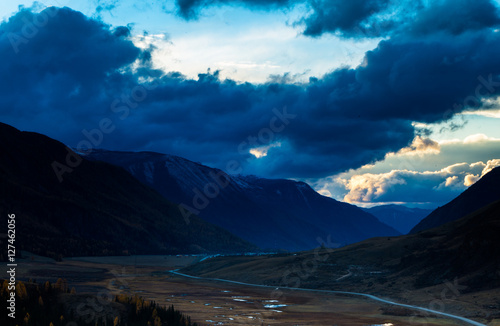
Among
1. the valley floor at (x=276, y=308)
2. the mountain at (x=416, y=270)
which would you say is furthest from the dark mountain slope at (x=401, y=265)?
the valley floor at (x=276, y=308)

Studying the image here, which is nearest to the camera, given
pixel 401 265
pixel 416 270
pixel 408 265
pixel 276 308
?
pixel 276 308

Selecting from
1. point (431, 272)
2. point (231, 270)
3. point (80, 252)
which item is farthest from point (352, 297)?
point (80, 252)

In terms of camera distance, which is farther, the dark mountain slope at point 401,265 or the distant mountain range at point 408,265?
the dark mountain slope at point 401,265

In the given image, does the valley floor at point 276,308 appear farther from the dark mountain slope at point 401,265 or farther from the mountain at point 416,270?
the dark mountain slope at point 401,265

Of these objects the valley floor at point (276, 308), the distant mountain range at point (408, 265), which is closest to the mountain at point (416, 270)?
the distant mountain range at point (408, 265)

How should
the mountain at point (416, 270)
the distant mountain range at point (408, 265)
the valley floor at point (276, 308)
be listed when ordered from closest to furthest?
the valley floor at point (276, 308) < the mountain at point (416, 270) < the distant mountain range at point (408, 265)

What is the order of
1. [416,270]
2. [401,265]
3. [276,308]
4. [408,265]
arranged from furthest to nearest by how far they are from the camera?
1. [401,265]
2. [408,265]
3. [416,270]
4. [276,308]

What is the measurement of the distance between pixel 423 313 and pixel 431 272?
21.8 metres

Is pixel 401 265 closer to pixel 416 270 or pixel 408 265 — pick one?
pixel 408 265

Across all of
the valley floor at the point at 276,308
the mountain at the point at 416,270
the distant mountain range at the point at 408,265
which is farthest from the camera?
the distant mountain range at the point at 408,265

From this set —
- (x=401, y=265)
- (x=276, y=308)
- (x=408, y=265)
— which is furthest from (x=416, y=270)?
(x=276, y=308)

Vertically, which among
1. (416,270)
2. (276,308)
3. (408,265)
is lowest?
(276,308)

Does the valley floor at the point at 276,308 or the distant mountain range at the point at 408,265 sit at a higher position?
the distant mountain range at the point at 408,265

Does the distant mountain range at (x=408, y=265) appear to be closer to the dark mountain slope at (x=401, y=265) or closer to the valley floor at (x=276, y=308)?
the dark mountain slope at (x=401, y=265)
